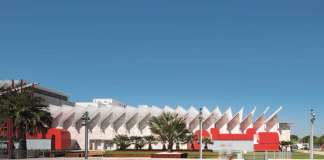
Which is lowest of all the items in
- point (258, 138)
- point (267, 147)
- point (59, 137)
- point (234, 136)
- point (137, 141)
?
point (267, 147)

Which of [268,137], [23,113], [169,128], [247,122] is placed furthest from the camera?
[247,122]

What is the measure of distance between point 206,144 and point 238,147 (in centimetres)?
541

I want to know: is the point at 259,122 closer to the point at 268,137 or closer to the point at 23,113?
the point at 268,137

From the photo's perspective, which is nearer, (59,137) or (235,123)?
(59,137)

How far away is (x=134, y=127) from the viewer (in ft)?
363

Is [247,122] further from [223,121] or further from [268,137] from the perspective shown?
[268,137]

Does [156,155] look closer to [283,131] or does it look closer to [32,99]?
[32,99]

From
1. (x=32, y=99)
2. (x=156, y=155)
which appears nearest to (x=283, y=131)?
(x=156, y=155)

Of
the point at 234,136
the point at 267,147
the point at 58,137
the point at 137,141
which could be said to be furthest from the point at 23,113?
the point at 267,147

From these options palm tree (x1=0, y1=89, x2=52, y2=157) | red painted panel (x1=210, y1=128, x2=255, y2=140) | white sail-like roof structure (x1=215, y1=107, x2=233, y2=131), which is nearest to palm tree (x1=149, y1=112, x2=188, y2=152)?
red painted panel (x1=210, y1=128, x2=255, y2=140)

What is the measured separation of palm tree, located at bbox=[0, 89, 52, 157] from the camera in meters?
61.5

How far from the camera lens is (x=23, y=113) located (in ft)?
204

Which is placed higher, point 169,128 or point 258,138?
point 169,128

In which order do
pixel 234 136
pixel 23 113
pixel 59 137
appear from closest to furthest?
pixel 23 113 < pixel 234 136 < pixel 59 137
